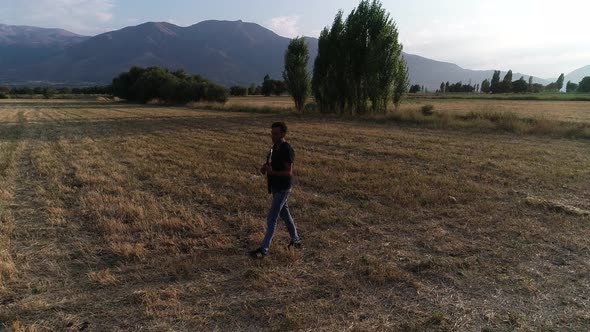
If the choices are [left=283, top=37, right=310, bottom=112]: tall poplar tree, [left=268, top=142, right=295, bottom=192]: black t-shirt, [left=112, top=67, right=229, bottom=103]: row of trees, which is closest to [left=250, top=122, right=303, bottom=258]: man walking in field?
[left=268, top=142, right=295, bottom=192]: black t-shirt

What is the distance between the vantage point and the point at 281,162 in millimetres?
5086

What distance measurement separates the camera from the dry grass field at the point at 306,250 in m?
3.94

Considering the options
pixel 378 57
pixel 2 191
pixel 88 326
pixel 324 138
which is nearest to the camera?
pixel 88 326

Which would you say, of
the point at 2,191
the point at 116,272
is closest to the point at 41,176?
the point at 2,191

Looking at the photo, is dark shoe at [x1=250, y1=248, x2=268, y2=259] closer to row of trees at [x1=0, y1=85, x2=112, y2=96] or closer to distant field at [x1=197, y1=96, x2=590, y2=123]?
distant field at [x1=197, y1=96, x2=590, y2=123]

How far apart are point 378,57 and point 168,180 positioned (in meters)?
24.6

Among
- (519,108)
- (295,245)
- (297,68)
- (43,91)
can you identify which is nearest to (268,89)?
(297,68)

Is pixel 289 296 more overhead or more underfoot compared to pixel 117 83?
more underfoot

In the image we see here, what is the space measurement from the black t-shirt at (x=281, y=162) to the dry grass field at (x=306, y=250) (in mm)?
983

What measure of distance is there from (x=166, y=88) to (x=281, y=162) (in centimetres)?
6547

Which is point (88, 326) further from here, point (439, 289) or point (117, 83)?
point (117, 83)

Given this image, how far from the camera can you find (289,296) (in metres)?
4.29

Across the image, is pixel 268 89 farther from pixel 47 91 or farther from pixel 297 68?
pixel 297 68

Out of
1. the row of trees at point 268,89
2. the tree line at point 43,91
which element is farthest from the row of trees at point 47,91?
the row of trees at point 268,89
